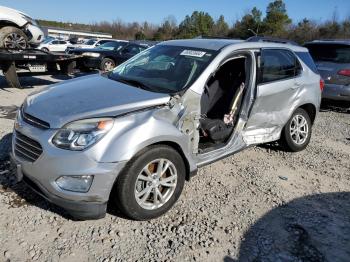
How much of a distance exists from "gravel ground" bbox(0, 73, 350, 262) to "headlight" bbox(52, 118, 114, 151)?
0.84 metres

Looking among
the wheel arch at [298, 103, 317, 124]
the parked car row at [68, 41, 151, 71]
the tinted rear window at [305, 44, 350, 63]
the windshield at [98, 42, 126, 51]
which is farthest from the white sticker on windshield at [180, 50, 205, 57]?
the windshield at [98, 42, 126, 51]

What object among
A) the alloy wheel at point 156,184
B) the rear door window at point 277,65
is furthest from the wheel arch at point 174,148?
the rear door window at point 277,65

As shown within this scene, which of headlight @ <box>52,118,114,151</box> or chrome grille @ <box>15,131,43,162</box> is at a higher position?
headlight @ <box>52,118,114,151</box>

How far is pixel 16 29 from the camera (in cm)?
985

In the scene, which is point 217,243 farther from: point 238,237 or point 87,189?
point 87,189

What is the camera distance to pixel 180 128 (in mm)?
3758

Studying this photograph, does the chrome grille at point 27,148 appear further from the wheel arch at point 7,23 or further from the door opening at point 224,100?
the wheel arch at point 7,23

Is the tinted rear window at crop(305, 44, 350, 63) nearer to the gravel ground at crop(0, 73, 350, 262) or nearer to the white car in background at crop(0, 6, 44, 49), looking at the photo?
the gravel ground at crop(0, 73, 350, 262)

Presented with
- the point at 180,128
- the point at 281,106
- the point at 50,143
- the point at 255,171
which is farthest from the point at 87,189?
the point at 281,106

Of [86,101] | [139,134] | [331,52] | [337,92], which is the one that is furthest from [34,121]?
[331,52]

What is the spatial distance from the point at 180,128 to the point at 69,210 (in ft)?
4.33

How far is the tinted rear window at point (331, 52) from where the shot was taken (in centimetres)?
929

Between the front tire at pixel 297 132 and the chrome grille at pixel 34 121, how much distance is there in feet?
11.8

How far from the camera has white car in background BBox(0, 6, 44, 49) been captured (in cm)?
955
